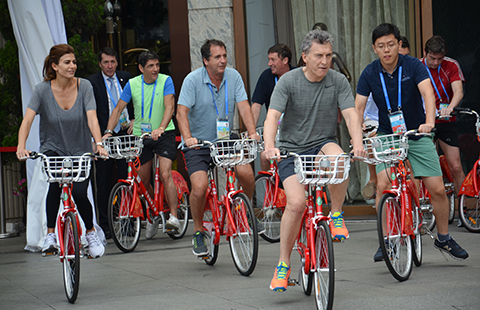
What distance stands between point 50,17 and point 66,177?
359 centimetres

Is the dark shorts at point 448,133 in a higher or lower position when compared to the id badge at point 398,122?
lower

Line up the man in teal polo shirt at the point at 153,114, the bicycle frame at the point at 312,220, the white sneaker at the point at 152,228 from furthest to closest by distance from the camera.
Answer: the white sneaker at the point at 152,228 → the man in teal polo shirt at the point at 153,114 → the bicycle frame at the point at 312,220

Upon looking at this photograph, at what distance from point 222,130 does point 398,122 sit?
5.58 ft

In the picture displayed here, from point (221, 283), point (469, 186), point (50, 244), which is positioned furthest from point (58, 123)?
point (469, 186)

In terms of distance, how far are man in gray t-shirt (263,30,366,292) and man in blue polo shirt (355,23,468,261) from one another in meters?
0.79

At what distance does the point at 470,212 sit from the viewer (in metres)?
7.71

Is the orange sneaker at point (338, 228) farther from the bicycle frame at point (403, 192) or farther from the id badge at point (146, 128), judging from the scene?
the id badge at point (146, 128)

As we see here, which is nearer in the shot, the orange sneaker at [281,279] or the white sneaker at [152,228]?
the orange sneaker at [281,279]

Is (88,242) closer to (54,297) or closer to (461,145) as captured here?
(54,297)

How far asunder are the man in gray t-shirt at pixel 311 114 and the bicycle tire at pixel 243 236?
2.66 ft

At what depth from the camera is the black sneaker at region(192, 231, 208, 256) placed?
6117 mm

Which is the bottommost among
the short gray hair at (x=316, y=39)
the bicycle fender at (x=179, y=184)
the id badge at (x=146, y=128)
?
the bicycle fender at (x=179, y=184)

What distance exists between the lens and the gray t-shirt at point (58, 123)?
5797 mm

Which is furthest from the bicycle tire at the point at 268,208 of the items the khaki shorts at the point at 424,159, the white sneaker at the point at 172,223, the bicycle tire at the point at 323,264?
the bicycle tire at the point at 323,264
